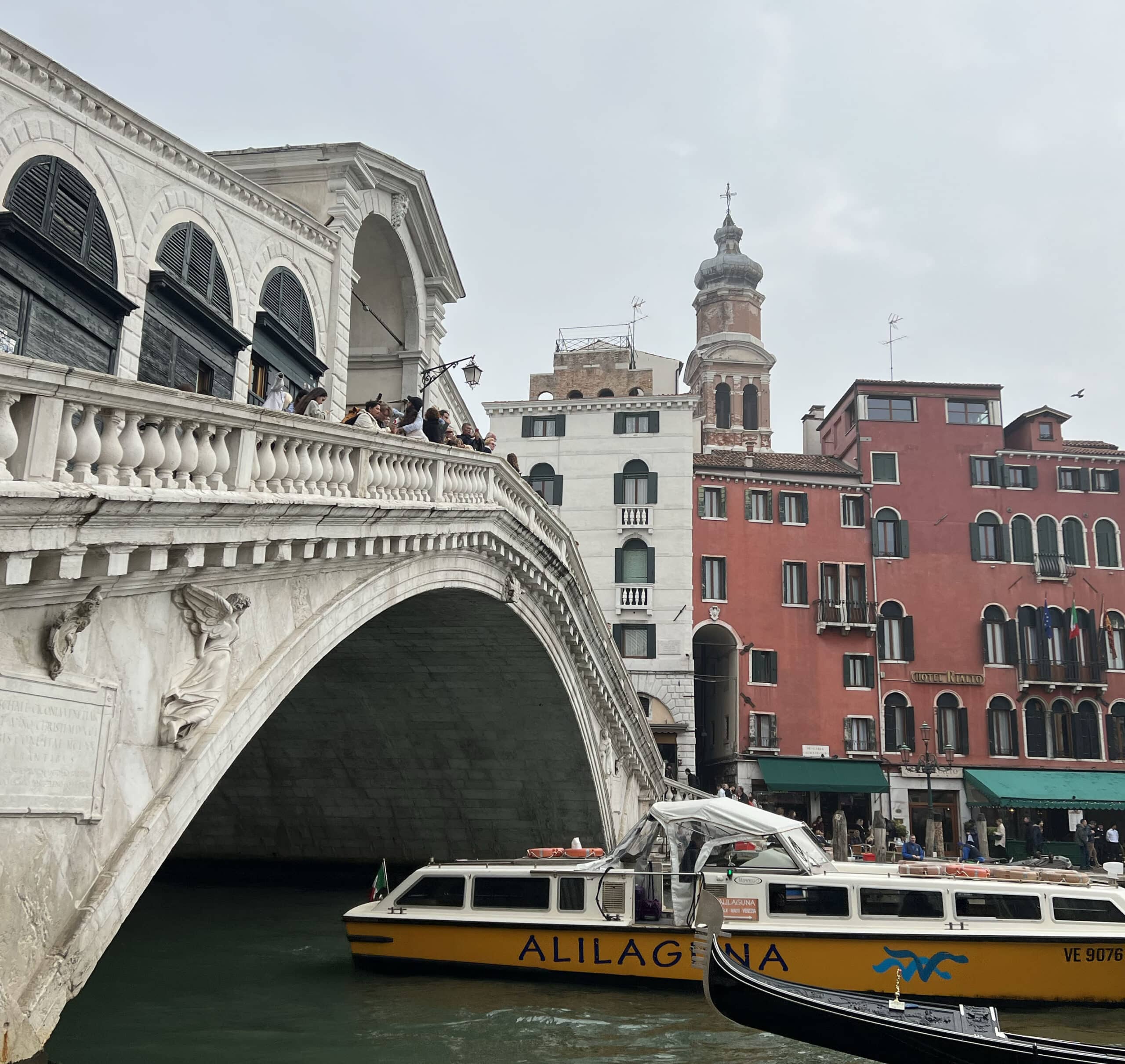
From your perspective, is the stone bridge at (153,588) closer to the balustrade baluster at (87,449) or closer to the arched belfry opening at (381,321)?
the balustrade baluster at (87,449)

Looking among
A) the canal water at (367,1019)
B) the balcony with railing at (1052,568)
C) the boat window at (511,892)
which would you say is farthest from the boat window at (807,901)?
the balcony with railing at (1052,568)

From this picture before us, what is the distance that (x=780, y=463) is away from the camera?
3341 centimetres

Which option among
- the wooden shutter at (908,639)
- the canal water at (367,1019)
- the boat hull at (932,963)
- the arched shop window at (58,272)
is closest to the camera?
the arched shop window at (58,272)

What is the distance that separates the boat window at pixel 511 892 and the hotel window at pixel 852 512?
70.6 ft

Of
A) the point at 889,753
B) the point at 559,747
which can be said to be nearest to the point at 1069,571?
the point at 889,753

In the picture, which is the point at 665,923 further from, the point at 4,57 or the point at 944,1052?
the point at 4,57

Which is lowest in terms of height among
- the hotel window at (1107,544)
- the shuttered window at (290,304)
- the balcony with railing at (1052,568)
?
the shuttered window at (290,304)

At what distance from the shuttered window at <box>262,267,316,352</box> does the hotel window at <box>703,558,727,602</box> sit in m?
19.8

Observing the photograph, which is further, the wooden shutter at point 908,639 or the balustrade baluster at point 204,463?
the wooden shutter at point 908,639

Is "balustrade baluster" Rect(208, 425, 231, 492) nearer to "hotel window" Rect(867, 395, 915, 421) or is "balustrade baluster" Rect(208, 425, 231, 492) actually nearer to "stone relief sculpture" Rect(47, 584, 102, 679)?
"stone relief sculpture" Rect(47, 584, 102, 679)

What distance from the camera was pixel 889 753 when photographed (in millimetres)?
30766

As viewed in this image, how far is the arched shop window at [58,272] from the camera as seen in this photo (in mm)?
8266

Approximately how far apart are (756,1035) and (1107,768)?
23.8 m

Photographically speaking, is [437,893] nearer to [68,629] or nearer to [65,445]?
[68,629]
